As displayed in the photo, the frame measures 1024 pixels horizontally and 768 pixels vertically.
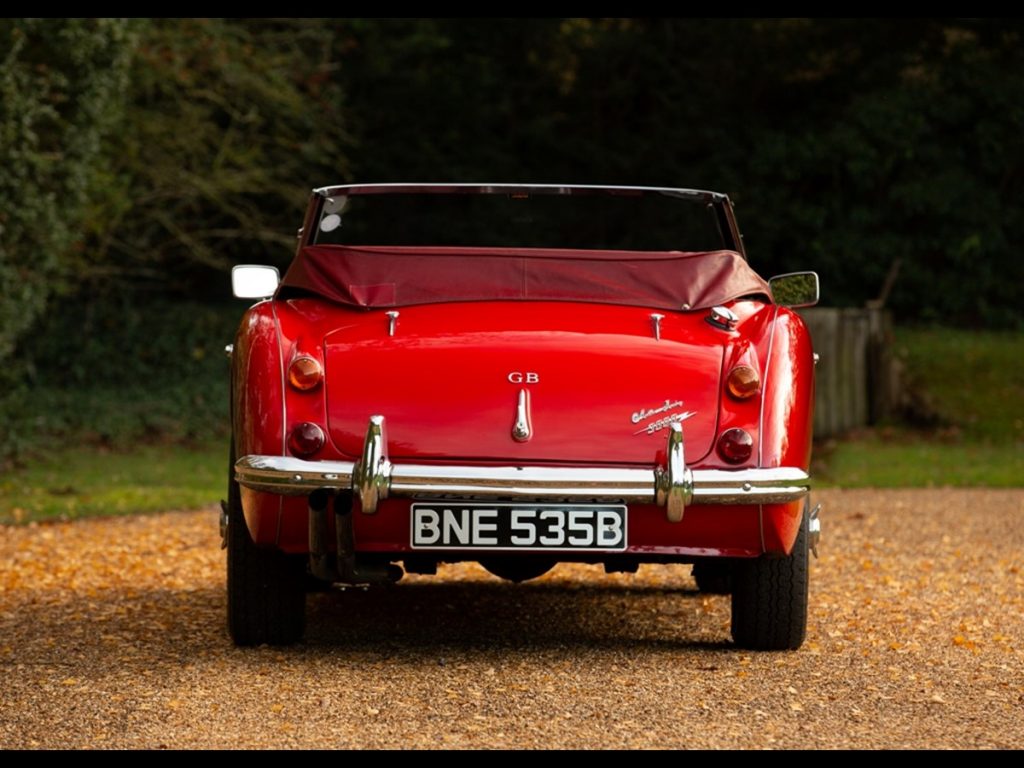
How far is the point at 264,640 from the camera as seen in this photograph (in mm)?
5680

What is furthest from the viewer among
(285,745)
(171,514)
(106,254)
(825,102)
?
(825,102)

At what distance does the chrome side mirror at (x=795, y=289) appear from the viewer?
6035 mm

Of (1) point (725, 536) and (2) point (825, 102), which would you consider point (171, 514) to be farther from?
(2) point (825, 102)

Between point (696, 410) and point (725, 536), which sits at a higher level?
point (696, 410)

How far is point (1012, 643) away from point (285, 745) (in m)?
2.88

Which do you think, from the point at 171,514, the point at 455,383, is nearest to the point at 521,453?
the point at 455,383

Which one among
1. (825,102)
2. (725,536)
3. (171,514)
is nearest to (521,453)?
(725,536)

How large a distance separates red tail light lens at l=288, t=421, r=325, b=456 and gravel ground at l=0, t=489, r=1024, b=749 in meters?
0.69

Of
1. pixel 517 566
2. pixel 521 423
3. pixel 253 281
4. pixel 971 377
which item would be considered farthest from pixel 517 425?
pixel 971 377

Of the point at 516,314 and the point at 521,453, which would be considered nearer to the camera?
the point at 521,453

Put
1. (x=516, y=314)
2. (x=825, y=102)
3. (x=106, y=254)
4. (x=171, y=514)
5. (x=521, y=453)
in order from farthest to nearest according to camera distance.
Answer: (x=825, y=102)
(x=106, y=254)
(x=171, y=514)
(x=516, y=314)
(x=521, y=453)

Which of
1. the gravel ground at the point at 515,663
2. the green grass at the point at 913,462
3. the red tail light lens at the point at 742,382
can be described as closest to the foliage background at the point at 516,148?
the green grass at the point at 913,462

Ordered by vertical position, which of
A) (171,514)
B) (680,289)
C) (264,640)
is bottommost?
(171,514)

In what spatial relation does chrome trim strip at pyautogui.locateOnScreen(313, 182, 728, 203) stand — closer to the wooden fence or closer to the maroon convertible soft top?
the maroon convertible soft top
